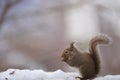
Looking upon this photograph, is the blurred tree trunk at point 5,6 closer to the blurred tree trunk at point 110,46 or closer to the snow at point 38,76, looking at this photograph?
the blurred tree trunk at point 110,46

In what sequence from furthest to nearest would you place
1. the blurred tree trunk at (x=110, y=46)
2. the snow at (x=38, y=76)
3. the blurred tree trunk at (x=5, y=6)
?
the blurred tree trunk at (x=5, y=6) < the blurred tree trunk at (x=110, y=46) < the snow at (x=38, y=76)

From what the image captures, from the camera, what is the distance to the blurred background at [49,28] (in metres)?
2.01

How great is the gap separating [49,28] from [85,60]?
1.01 meters

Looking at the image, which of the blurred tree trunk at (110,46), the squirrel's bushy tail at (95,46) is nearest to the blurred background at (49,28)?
the blurred tree trunk at (110,46)

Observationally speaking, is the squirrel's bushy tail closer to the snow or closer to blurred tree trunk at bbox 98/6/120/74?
the snow

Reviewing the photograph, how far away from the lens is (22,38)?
2174 mm

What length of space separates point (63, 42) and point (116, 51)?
0.84 ft

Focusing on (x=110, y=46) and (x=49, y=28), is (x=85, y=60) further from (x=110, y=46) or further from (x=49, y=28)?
(x=49, y=28)

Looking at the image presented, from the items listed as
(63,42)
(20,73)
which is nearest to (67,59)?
(20,73)

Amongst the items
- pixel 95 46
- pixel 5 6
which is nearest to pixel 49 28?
pixel 5 6

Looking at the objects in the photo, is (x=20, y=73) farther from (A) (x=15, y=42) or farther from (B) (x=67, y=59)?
(A) (x=15, y=42)

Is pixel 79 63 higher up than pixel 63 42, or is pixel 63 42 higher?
pixel 63 42

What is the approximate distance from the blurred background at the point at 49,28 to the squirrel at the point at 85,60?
73 centimetres

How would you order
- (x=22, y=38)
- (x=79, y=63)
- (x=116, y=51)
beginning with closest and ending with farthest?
(x=79, y=63), (x=116, y=51), (x=22, y=38)
